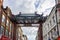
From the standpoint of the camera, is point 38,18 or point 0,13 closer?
point 0,13

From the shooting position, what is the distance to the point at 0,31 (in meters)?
35.4

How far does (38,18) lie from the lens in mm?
40969

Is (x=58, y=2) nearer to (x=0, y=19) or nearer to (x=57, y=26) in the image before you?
(x=57, y=26)

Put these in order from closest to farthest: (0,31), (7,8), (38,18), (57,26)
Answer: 1. (57,26)
2. (0,31)
3. (38,18)
4. (7,8)

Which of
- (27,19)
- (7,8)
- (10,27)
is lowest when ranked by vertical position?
(10,27)

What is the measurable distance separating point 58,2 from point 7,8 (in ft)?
65.2

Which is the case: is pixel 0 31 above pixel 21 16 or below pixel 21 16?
below

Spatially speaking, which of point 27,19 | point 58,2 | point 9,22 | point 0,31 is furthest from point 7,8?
point 58,2

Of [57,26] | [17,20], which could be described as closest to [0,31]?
[17,20]

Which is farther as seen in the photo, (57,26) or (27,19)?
(27,19)

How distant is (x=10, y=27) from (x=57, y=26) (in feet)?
75.1

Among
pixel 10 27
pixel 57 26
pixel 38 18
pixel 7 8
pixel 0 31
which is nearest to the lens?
pixel 57 26

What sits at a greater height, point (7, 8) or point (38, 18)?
point (7, 8)

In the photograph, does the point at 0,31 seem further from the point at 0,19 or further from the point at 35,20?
the point at 35,20
